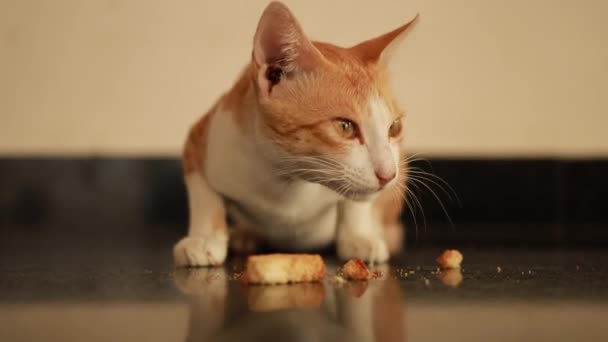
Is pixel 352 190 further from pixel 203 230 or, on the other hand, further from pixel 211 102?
pixel 211 102

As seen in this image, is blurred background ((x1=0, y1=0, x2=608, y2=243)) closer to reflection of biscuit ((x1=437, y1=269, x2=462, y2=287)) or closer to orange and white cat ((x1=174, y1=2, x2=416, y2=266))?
orange and white cat ((x1=174, y1=2, x2=416, y2=266))

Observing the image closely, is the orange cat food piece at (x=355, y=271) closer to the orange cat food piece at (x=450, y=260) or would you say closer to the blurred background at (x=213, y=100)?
the orange cat food piece at (x=450, y=260)

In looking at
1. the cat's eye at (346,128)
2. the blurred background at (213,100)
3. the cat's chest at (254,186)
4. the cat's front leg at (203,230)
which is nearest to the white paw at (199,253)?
the cat's front leg at (203,230)

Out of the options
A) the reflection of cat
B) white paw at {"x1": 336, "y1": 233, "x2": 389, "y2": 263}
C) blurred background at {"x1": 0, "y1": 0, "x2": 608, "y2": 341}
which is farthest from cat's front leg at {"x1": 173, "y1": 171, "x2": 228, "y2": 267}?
blurred background at {"x1": 0, "y1": 0, "x2": 608, "y2": 341}

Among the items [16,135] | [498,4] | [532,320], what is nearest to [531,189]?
[498,4]

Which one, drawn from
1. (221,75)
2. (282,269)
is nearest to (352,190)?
(282,269)

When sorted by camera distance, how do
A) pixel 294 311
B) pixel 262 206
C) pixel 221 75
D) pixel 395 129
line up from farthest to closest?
pixel 221 75 < pixel 262 206 < pixel 395 129 < pixel 294 311
